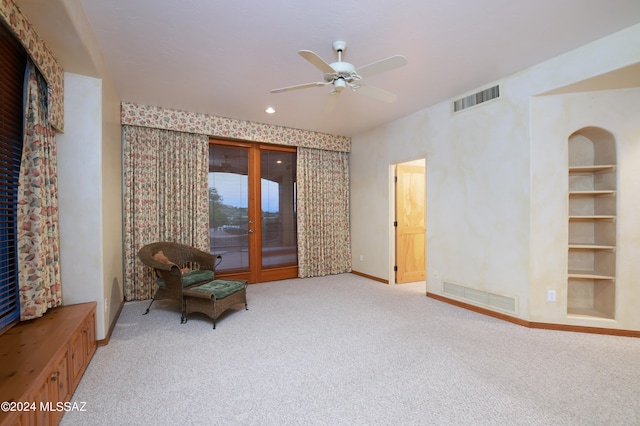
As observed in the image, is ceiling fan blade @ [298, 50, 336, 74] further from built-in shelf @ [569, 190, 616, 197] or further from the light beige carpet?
built-in shelf @ [569, 190, 616, 197]

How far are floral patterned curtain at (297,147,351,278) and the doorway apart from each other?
1.17 m

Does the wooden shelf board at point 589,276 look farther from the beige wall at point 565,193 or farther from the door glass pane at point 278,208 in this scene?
the door glass pane at point 278,208

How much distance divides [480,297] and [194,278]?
141 inches

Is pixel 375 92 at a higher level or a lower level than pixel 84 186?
higher

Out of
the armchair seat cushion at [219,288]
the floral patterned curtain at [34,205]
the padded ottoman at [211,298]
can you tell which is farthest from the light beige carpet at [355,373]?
the floral patterned curtain at [34,205]

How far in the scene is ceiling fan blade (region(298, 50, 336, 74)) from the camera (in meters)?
1.95

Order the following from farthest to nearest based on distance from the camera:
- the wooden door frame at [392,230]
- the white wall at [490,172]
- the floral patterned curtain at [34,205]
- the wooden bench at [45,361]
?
the wooden door frame at [392,230], the white wall at [490,172], the floral patterned curtain at [34,205], the wooden bench at [45,361]

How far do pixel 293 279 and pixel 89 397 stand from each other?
138 inches

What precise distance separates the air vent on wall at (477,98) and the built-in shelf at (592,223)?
0.96 m

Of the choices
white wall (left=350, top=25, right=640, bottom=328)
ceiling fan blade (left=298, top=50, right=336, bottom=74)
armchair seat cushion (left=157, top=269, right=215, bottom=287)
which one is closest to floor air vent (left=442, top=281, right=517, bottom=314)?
white wall (left=350, top=25, right=640, bottom=328)

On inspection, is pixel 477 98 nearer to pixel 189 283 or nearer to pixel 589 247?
pixel 589 247

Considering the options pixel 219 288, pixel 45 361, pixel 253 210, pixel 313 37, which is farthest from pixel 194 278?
pixel 313 37

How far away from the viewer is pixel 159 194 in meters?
4.16

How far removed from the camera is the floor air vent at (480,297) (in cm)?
325
